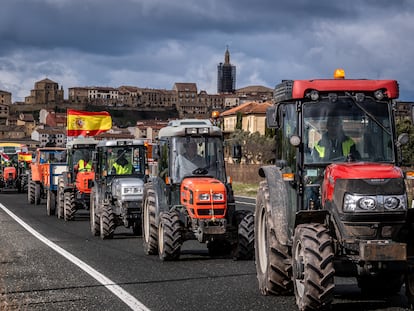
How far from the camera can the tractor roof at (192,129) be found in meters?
15.4

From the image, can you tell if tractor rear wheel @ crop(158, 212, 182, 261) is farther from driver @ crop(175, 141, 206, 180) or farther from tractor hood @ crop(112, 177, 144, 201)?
tractor hood @ crop(112, 177, 144, 201)

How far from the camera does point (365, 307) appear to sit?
9.56 m

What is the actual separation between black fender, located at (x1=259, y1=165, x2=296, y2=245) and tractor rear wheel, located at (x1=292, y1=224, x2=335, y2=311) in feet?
3.56

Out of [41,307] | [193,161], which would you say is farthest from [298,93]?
[193,161]

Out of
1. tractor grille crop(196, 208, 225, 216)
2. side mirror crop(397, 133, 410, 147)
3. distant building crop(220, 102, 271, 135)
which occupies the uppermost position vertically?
distant building crop(220, 102, 271, 135)

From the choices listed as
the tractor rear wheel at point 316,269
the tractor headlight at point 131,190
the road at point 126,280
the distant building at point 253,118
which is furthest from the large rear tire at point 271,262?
the distant building at point 253,118

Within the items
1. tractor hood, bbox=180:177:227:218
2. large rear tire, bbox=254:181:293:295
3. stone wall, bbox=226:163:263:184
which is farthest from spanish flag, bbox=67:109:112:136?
large rear tire, bbox=254:181:293:295

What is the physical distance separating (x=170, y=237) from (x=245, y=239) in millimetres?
1299

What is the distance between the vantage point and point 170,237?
14.5 meters

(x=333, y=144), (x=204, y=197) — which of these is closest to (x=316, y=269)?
(x=333, y=144)

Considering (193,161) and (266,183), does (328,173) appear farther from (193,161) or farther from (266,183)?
(193,161)

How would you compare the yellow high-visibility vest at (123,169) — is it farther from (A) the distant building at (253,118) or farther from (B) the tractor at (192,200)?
(A) the distant building at (253,118)

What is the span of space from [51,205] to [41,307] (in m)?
19.2

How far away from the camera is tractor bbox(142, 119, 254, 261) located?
1455 centimetres
